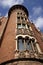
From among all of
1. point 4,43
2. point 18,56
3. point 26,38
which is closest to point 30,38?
point 26,38

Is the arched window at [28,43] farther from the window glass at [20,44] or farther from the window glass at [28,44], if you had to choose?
the window glass at [20,44]

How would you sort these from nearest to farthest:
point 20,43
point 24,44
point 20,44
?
point 24,44 < point 20,44 < point 20,43

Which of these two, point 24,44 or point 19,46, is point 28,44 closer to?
point 24,44

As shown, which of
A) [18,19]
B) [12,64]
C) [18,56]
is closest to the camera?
[12,64]

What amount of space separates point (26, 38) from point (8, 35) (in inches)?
91.5

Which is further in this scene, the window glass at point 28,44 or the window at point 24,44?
the window glass at point 28,44

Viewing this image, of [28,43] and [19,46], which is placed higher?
[28,43]

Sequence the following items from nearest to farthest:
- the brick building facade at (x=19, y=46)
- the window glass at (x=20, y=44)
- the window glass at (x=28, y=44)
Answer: the brick building facade at (x=19, y=46), the window glass at (x=20, y=44), the window glass at (x=28, y=44)

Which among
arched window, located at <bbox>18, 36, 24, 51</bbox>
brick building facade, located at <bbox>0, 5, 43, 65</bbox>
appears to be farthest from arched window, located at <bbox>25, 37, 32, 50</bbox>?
arched window, located at <bbox>18, 36, 24, 51</bbox>

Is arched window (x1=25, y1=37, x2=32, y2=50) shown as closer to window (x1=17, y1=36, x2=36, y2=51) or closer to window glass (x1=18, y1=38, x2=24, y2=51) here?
window (x1=17, y1=36, x2=36, y2=51)

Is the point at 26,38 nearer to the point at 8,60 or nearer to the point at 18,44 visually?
the point at 18,44

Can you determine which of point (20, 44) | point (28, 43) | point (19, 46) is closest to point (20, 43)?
point (20, 44)

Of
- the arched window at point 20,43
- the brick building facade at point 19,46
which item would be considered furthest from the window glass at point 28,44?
the arched window at point 20,43

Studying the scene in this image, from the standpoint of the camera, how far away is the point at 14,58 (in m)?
15.7
